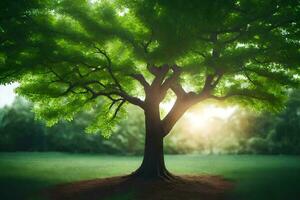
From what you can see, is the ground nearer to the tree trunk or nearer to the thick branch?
the tree trunk

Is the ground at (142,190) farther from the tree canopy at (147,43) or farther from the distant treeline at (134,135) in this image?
the distant treeline at (134,135)

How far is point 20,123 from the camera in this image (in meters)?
39.1

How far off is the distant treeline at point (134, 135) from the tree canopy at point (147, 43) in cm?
Result: 2146

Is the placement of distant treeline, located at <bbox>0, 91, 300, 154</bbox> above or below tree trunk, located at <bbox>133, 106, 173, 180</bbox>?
above

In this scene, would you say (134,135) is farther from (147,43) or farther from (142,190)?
(147,43)

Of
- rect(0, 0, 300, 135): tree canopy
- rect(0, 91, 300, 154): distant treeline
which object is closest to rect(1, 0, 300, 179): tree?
rect(0, 0, 300, 135): tree canopy

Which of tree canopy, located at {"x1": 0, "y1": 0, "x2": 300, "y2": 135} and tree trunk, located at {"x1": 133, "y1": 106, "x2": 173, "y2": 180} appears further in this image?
tree trunk, located at {"x1": 133, "y1": 106, "x2": 173, "y2": 180}

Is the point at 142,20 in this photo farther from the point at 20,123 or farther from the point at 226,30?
the point at 20,123

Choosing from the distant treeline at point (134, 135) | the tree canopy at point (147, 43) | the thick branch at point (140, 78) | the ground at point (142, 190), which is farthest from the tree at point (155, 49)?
the distant treeline at point (134, 135)

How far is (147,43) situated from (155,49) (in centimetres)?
121

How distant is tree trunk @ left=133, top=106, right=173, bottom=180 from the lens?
1662 cm

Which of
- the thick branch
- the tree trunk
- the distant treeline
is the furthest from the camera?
the distant treeline

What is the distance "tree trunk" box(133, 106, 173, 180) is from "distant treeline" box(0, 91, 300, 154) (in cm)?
2233

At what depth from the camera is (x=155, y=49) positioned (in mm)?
13234
